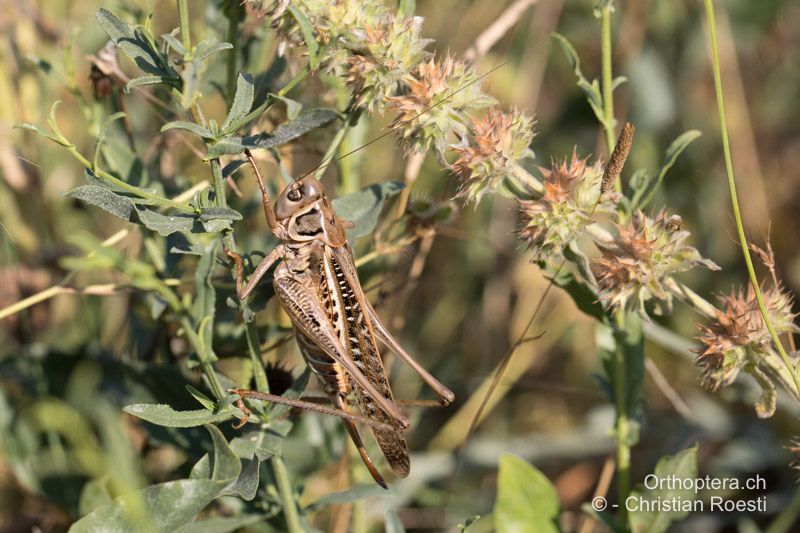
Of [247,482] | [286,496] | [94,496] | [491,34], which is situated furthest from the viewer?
[491,34]

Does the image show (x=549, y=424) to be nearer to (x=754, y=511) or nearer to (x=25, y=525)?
(x=754, y=511)

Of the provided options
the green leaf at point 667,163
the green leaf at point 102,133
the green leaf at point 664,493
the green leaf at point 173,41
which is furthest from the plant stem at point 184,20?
the green leaf at point 664,493

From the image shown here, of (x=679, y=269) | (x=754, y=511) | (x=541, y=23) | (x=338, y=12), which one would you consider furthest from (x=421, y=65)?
(x=541, y=23)

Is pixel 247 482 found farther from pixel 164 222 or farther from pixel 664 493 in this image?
pixel 664 493

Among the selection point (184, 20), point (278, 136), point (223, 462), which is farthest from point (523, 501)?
point (184, 20)

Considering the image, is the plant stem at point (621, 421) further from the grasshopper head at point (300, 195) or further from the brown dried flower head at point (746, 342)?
the grasshopper head at point (300, 195)

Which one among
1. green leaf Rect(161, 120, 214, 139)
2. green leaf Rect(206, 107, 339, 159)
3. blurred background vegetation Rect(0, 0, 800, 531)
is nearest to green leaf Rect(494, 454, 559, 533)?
blurred background vegetation Rect(0, 0, 800, 531)

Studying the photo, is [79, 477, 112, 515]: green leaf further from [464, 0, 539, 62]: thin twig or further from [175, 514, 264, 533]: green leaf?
[464, 0, 539, 62]: thin twig
